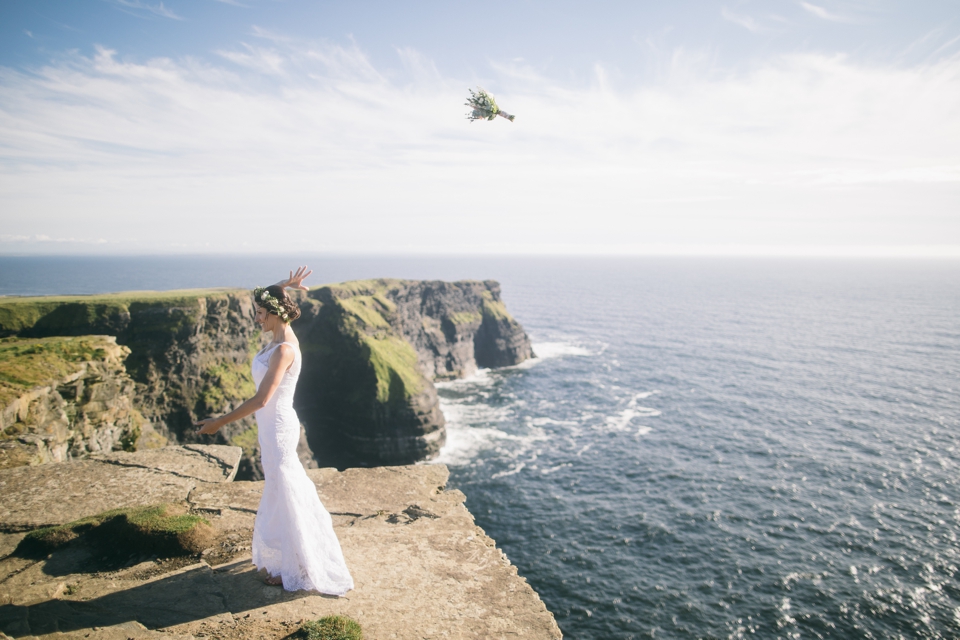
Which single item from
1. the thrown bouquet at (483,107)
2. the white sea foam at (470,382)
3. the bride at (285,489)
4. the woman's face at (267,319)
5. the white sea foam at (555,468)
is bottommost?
the white sea foam at (555,468)

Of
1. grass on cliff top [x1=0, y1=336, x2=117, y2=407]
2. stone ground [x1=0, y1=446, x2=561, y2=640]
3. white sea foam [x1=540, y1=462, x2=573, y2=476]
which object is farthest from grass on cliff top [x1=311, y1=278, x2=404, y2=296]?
stone ground [x1=0, y1=446, x2=561, y2=640]

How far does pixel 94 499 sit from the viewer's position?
383 inches

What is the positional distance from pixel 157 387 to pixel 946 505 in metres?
58.7

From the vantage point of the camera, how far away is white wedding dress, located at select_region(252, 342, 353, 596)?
22.5 feet

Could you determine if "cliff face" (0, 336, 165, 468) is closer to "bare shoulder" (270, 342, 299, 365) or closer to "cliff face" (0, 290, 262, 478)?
"cliff face" (0, 290, 262, 478)

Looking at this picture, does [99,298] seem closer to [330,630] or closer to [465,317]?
[330,630]

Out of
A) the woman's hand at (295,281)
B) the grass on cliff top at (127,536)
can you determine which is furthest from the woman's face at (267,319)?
the grass on cliff top at (127,536)

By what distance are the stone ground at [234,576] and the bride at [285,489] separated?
11.9 inches

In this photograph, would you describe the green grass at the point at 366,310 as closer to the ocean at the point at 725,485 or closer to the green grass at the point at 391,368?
the green grass at the point at 391,368

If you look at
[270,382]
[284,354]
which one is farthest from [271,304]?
[270,382]

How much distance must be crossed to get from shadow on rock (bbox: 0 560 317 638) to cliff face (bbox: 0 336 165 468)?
358 inches

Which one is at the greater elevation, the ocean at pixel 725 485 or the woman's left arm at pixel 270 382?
the woman's left arm at pixel 270 382

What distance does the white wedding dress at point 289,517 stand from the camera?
22.5ft

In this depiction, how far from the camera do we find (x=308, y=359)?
2212 inches
